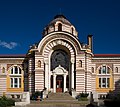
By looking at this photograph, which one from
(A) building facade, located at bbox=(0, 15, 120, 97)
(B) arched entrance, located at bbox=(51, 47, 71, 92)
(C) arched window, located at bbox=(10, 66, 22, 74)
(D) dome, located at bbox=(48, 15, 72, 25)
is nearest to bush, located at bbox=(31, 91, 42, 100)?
(A) building facade, located at bbox=(0, 15, 120, 97)

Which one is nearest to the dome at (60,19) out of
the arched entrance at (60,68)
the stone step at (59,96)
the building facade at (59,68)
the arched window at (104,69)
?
the building facade at (59,68)

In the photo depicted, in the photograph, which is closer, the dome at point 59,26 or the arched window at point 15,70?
the arched window at point 15,70

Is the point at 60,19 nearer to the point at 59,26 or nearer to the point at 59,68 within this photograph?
the point at 59,26

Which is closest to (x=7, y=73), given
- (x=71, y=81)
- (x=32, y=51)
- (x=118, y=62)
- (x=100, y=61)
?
(x=32, y=51)

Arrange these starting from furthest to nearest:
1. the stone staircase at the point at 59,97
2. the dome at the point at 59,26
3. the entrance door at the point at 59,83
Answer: the dome at the point at 59,26, the entrance door at the point at 59,83, the stone staircase at the point at 59,97

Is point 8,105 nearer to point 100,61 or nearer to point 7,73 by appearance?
point 7,73

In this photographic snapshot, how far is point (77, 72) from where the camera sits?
50.0 meters

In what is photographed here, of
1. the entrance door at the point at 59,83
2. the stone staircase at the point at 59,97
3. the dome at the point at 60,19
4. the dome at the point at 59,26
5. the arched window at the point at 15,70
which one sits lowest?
the stone staircase at the point at 59,97

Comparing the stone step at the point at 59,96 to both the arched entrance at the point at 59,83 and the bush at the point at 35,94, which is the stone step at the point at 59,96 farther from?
the arched entrance at the point at 59,83

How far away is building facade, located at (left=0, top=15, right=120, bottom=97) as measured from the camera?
165 ft

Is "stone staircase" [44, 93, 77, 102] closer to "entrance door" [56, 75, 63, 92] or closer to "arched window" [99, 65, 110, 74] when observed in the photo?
"entrance door" [56, 75, 63, 92]

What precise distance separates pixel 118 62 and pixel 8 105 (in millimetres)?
26029

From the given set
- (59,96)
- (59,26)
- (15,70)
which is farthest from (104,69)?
(15,70)

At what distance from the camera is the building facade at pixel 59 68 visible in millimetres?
50344
